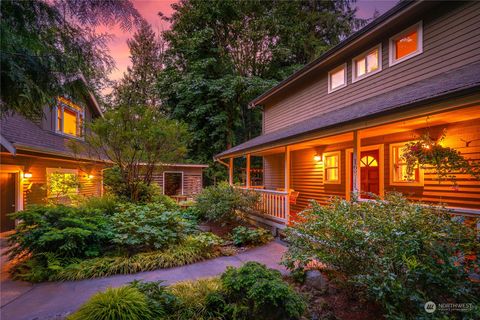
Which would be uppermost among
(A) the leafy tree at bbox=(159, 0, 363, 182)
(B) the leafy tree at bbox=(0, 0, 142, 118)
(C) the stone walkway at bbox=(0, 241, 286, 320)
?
(A) the leafy tree at bbox=(159, 0, 363, 182)

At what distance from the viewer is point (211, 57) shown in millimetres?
21250

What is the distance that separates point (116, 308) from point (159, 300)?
0.56 metres

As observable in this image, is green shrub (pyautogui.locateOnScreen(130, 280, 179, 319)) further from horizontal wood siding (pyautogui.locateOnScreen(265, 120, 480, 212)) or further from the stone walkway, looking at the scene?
horizontal wood siding (pyautogui.locateOnScreen(265, 120, 480, 212))

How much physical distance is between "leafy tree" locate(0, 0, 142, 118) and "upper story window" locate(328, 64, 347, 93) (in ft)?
23.0

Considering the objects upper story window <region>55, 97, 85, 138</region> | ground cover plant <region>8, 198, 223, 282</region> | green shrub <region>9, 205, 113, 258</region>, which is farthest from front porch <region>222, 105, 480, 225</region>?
upper story window <region>55, 97, 85, 138</region>

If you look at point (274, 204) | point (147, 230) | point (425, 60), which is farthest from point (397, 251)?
point (425, 60)

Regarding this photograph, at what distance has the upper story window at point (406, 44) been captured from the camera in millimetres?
6188

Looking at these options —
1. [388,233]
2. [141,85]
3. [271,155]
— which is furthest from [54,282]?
[141,85]

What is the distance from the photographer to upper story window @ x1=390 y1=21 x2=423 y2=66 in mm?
6188

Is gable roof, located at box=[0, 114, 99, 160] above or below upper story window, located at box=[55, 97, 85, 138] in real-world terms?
below

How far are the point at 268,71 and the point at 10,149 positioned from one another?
1901 cm

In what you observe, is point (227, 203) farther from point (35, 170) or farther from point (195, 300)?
point (35, 170)

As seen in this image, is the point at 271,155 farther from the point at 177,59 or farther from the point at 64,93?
the point at 177,59

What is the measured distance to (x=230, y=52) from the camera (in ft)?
73.0
